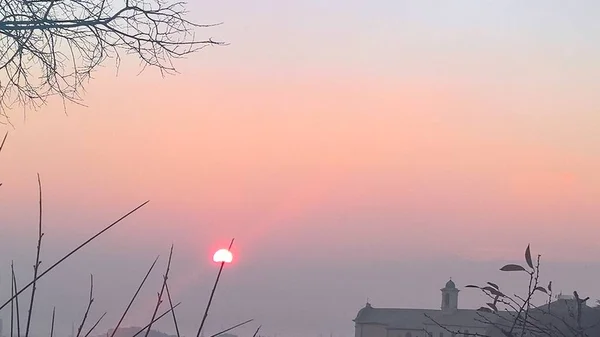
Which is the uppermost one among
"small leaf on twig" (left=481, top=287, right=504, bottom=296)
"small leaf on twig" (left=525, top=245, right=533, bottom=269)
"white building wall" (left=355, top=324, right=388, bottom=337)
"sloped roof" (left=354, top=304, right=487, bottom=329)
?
"sloped roof" (left=354, top=304, right=487, bottom=329)

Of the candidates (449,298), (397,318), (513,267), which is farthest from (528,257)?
(397,318)

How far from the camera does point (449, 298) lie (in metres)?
74.4

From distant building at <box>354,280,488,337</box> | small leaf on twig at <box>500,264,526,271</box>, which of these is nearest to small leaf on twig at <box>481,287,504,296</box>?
small leaf on twig at <box>500,264,526,271</box>

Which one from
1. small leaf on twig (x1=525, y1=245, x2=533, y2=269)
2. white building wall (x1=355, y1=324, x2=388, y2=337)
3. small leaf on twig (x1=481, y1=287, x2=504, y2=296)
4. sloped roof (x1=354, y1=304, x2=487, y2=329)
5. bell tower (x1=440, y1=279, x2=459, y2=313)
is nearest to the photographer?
small leaf on twig (x1=525, y1=245, x2=533, y2=269)

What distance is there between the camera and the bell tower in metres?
74.2

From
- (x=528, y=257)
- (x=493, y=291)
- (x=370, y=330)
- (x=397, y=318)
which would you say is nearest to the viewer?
(x=528, y=257)

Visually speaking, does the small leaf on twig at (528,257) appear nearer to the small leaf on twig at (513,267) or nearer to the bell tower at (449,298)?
the small leaf on twig at (513,267)

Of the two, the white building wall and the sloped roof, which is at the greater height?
the sloped roof

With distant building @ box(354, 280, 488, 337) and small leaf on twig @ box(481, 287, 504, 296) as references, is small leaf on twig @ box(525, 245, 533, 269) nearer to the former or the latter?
small leaf on twig @ box(481, 287, 504, 296)

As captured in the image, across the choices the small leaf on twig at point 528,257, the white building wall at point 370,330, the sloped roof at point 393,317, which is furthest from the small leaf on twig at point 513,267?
the white building wall at point 370,330

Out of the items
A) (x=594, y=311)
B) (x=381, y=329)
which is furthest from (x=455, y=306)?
(x=594, y=311)

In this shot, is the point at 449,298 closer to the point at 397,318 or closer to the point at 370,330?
the point at 397,318

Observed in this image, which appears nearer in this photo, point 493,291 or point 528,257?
point 528,257

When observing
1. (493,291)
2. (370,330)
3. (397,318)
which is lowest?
(493,291)
